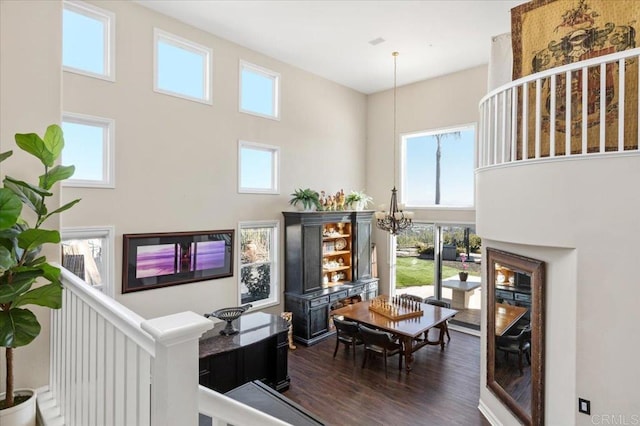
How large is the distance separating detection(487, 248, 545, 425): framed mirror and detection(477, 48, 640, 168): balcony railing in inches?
47.4

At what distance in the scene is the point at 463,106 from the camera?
759 cm

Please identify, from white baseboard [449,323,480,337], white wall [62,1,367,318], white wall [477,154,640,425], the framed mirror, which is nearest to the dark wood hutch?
white wall [62,1,367,318]

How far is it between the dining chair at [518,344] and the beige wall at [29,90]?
4.67 meters

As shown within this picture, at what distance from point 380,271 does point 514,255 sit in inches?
205

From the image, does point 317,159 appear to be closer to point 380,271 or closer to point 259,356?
point 380,271

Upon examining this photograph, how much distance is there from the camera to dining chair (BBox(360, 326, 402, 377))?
5.48 m

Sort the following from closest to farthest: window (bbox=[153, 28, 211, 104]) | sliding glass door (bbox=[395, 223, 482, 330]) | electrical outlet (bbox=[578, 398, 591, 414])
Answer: electrical outlet (bbox=[578, 398, 591, 414]) → window (bbox=[153, 28, 211, 104]) → sliding glass door (bbox=[395, 223, 482, 330])

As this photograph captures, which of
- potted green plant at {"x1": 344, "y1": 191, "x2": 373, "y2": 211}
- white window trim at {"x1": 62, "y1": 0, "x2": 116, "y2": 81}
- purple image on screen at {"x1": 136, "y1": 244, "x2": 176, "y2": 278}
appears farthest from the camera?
potted green plant at {"x1": 344, "y1": 191, "x2": 373, "y2": 211}

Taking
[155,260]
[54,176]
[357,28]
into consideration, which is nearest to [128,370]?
[54,176]

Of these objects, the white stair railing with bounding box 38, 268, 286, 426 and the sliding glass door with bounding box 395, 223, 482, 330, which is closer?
the white stair railing with bounding box 38, 268, 286, 426

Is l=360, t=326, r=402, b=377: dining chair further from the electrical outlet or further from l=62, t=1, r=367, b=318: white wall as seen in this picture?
the electrical outlet

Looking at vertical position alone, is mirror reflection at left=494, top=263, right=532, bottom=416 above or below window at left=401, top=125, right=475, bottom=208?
below

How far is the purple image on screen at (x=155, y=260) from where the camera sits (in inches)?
204

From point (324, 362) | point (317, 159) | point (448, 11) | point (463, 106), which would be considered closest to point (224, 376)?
point (324, 362)
